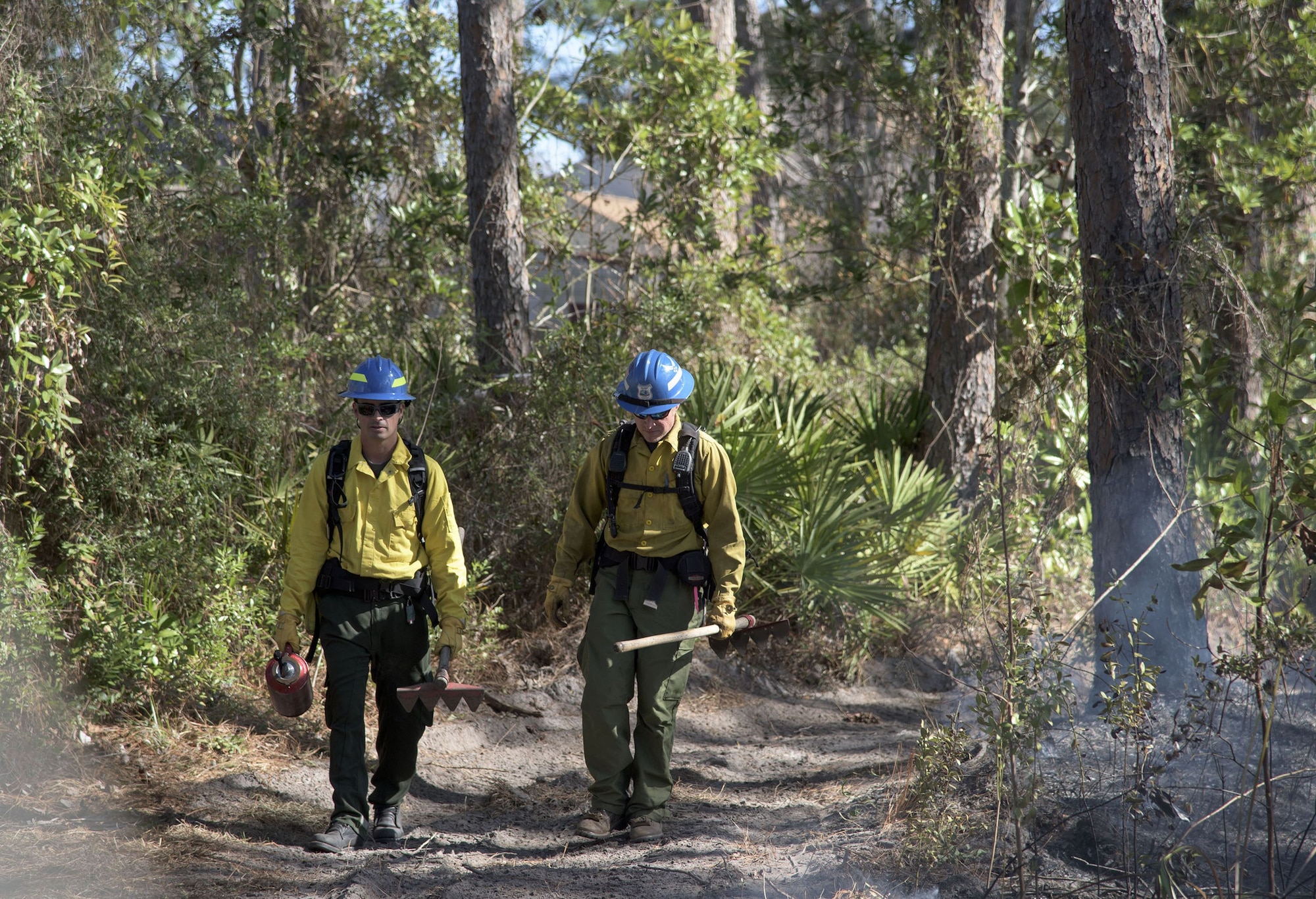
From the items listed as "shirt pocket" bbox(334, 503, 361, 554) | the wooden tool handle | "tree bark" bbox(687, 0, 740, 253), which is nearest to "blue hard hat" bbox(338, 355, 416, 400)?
"shirt pocket" bbox(334, 503, 361, 554)

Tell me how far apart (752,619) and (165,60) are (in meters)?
5.53

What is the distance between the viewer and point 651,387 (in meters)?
4.61

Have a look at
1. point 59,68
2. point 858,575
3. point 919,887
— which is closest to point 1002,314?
point 858,575

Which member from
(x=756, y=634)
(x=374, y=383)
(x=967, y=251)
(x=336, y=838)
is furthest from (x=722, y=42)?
(x=336, y=838)

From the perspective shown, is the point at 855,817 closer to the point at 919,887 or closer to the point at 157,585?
the point at 919,887

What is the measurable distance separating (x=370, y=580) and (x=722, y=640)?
1684 millimetres

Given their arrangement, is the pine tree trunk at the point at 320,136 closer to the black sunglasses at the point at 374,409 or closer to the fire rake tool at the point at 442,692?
the black sunglasses at the point at 374,409

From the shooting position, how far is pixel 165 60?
7.27 meters

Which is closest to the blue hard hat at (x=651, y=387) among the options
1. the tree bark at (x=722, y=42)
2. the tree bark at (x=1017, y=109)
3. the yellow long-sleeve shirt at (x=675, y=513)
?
the yellow long-sleeve shirt at (x=675, y=513)

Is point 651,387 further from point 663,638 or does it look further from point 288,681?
point 288,681

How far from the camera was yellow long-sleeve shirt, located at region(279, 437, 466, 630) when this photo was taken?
14.8 feet

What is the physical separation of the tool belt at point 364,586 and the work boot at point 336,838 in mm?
904

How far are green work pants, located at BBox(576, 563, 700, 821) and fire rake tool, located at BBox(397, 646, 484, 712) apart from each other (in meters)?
0.50

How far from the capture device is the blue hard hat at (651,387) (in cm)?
462
